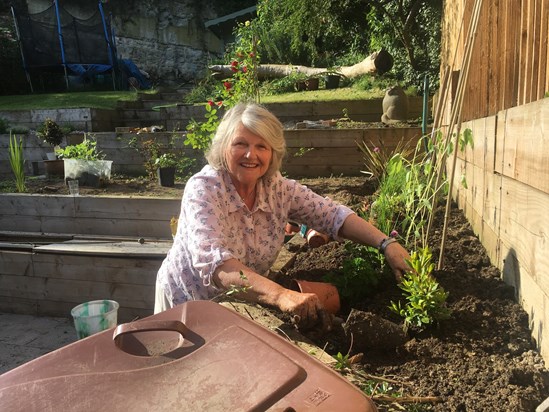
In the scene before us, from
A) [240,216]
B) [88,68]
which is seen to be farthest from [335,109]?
[88,68]

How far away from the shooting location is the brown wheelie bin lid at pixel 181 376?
82cm

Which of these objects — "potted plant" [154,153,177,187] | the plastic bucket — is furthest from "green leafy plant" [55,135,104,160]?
the plastic bucket

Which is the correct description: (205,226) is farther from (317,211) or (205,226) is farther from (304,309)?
(317,211)

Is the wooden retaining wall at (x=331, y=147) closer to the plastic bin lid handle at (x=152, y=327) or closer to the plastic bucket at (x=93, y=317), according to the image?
the plastic bucket at (x=93, y=317)

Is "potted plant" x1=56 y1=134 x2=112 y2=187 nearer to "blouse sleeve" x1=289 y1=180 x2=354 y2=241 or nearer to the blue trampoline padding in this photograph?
"blouse sleeve" x1=289 y1=180 x2=354 y2=241

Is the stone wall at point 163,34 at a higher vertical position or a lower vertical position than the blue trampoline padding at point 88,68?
higher

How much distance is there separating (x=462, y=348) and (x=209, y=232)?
35.9 inches

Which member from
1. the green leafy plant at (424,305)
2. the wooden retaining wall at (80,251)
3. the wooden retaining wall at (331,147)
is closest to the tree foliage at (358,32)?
the wooden retaining wall at (331,147)

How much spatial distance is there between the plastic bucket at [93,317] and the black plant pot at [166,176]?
2.98 m

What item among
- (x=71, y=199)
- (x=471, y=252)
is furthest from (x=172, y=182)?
(x=471, y=252)

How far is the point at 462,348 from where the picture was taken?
1.46 metres

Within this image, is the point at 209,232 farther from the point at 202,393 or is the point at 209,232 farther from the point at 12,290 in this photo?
the point at 12,290

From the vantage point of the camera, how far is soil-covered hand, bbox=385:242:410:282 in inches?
75.0

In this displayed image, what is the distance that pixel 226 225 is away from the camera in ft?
6.53
